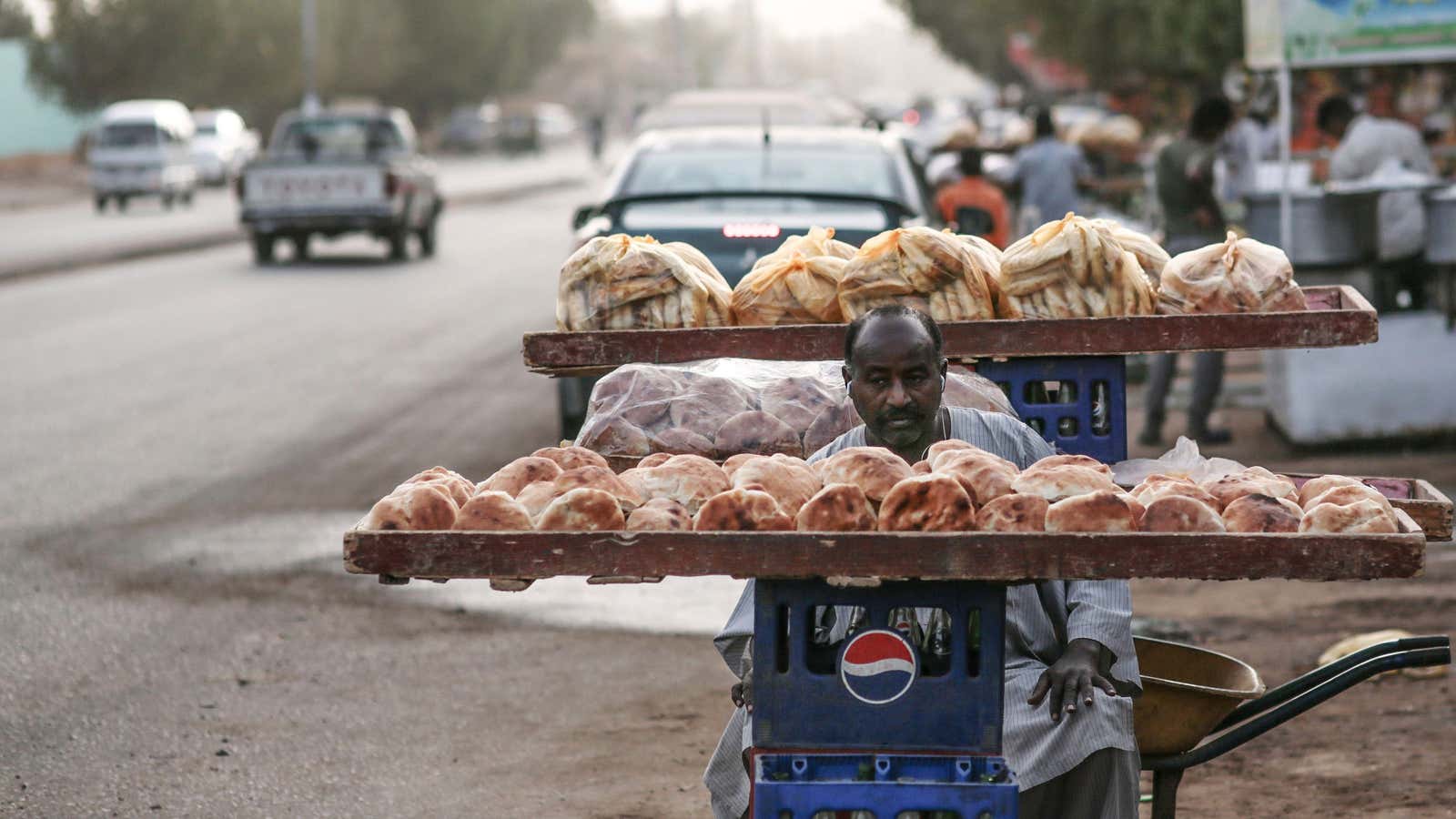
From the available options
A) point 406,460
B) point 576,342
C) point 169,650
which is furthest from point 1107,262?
point 406,460

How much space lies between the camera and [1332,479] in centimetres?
335

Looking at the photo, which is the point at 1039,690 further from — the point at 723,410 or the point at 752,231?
the point at 752,231

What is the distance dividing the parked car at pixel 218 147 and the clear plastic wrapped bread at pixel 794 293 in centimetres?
4416

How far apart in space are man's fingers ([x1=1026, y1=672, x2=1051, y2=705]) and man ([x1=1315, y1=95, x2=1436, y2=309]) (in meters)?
7.09

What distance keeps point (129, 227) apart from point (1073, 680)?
3078 cm

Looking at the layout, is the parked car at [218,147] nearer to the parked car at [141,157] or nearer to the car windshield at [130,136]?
the parked car at [141,157]

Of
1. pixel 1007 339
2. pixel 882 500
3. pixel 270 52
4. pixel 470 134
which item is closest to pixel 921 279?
pixel 1007 339

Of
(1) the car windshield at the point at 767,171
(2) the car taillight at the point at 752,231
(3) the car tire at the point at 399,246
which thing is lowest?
(3) the car tire at the point at 399,246

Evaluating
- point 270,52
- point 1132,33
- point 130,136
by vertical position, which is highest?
point 270,52

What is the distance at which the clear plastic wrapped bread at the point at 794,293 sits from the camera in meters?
4.50

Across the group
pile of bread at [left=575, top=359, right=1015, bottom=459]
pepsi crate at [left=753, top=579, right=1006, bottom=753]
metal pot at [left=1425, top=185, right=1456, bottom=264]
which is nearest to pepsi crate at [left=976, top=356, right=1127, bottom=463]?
pile of bread at [left=575, top=359, right=1015, bottom=459]

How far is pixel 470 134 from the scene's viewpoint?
77000 mm

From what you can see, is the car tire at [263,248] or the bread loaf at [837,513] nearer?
the bread loaf at [837,513]

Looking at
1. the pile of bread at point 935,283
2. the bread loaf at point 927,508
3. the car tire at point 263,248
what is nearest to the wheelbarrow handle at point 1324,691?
the bread loaf at point 927,508
